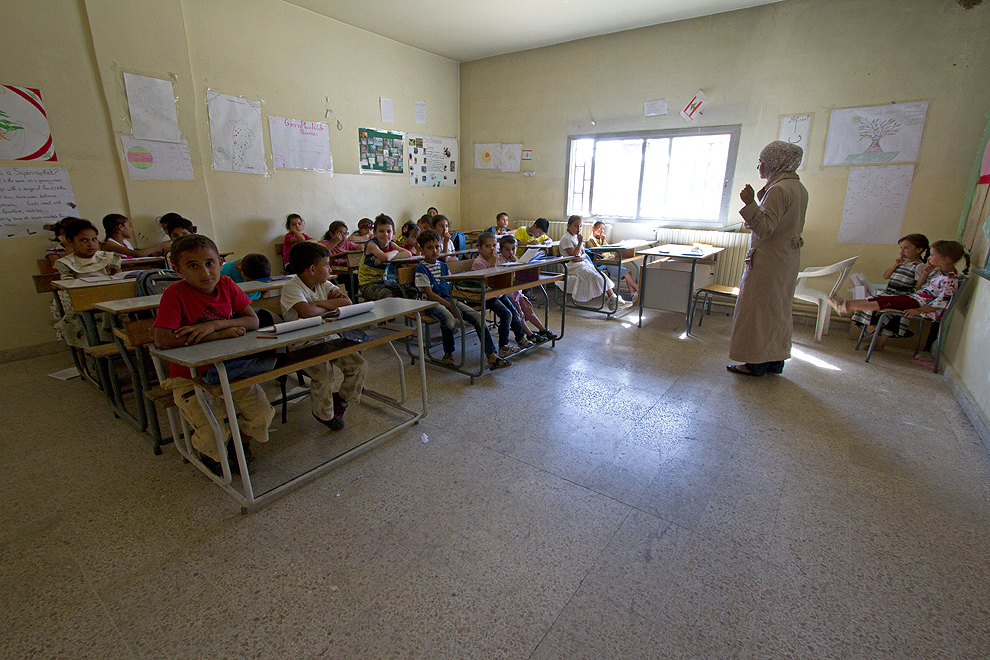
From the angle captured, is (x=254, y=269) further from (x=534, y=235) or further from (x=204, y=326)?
(x=534, y=235)

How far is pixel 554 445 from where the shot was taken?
7.86 feet

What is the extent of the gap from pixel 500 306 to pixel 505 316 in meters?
0.09

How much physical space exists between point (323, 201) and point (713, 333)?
4.77 meters

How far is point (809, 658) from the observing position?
4.18ft

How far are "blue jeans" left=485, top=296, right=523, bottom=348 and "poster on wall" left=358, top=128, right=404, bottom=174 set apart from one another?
342cm

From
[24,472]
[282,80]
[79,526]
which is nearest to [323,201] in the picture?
[282,80]

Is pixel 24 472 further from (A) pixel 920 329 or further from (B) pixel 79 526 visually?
(A) pixel 920 329

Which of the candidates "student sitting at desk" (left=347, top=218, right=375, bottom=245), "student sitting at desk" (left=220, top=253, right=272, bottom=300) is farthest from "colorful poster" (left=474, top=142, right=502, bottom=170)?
"student sitting at desk" (left=220, top=253, right=272, bottom=300)

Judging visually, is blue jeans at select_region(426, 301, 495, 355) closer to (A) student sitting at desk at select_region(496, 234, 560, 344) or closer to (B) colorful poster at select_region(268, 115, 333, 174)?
(A) student sitting at desk at select_region(496, 234, 560, 344)

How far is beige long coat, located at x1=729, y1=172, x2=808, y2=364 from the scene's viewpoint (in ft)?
9.43

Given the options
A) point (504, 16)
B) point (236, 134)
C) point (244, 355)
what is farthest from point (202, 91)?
point (244, 355)

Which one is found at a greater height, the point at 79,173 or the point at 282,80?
the point at 282,80

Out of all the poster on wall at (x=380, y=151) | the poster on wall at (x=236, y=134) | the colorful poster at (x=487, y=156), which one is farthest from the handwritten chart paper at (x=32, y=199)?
the colorful poster at (x=487, y=156)

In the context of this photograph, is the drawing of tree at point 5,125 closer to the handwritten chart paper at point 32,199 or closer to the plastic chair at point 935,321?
the handwritten chart paper at point 32,199
